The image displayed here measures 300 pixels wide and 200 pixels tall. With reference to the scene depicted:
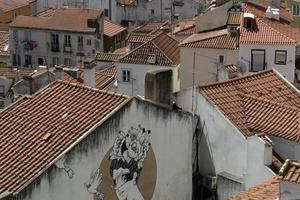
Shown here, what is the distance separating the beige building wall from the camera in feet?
159

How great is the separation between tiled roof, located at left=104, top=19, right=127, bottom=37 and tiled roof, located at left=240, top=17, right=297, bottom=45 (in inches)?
1259

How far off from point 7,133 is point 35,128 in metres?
1.00

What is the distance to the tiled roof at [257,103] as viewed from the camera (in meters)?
29.7

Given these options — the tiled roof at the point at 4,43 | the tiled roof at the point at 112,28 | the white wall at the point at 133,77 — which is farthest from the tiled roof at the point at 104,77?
the tiled roof at the point at 4,43

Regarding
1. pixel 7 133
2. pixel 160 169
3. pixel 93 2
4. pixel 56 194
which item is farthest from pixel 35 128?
pixel 93 2

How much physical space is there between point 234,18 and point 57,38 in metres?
30.3

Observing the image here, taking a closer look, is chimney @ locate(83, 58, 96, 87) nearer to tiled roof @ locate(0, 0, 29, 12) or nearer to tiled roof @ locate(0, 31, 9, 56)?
tiled roof @ locate(0, 31, 9, 56)

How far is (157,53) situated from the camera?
176ft

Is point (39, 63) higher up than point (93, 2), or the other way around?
point (93, 2)

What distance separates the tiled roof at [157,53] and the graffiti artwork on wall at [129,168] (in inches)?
992

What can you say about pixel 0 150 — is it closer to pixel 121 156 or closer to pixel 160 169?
pixel 121 156

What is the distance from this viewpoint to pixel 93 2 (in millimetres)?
91250

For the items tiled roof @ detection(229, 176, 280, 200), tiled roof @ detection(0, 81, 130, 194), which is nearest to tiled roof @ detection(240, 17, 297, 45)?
tiled roof @ detection(0, 81, 130, 194)

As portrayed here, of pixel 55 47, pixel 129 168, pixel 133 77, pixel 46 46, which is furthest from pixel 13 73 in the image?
pixel 129 168
